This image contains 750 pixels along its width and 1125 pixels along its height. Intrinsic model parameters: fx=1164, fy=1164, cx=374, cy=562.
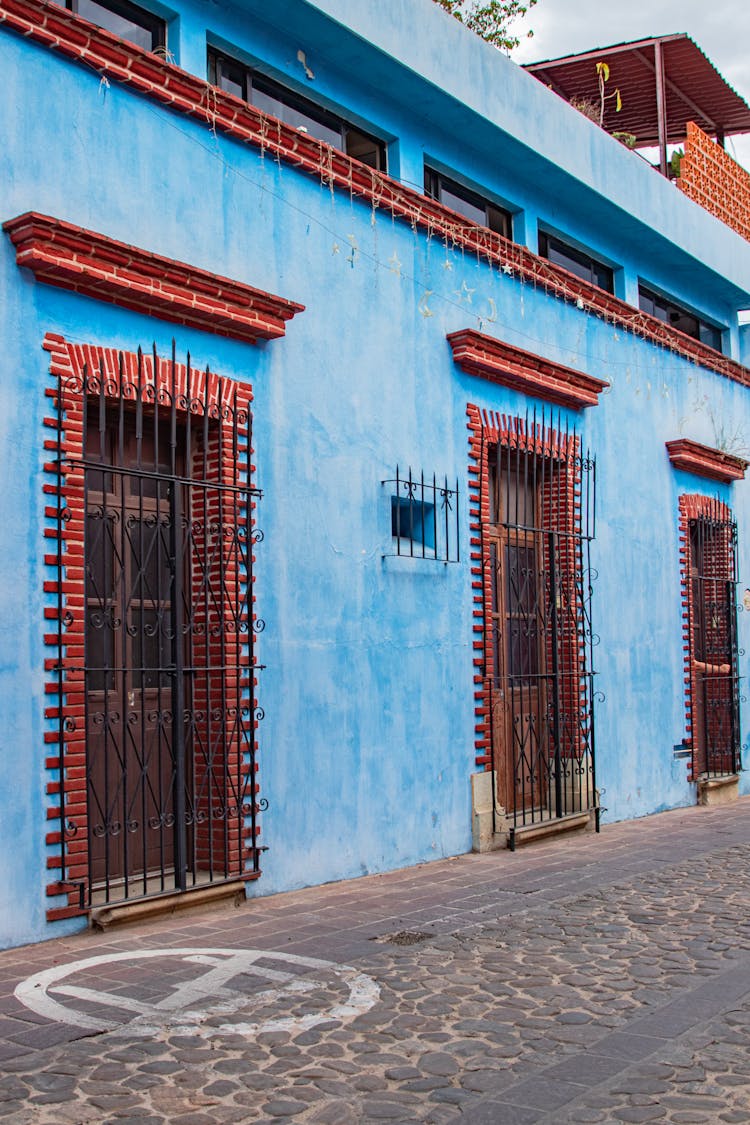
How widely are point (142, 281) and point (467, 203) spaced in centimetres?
443

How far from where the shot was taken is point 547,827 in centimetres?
927

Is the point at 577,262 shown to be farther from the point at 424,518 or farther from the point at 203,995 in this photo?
the point at 203,995

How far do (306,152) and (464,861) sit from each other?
503 cm

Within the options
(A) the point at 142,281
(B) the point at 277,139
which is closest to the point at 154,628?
(A) the point at 142,281

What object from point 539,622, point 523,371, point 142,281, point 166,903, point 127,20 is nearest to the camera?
point 166,903

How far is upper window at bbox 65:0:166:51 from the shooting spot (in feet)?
22.9

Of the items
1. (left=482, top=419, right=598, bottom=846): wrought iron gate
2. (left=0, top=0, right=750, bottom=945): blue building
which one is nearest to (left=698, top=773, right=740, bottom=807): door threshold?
(left=0, top=0, right=750, bottom=945): blue building

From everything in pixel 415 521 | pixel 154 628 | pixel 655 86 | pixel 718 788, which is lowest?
pixel 718 788

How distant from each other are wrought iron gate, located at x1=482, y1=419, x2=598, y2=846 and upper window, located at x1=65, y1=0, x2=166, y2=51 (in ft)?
12.7

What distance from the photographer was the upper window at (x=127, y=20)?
6965 mm

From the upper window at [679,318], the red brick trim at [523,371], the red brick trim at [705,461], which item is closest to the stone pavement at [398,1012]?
the red brick trim at [523,371]

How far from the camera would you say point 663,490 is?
39.5 feet

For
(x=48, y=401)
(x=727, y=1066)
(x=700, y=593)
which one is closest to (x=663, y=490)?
(x=700, y=593)

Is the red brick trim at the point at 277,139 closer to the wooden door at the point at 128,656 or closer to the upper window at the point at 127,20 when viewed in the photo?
the upper window at the point at 127,20
